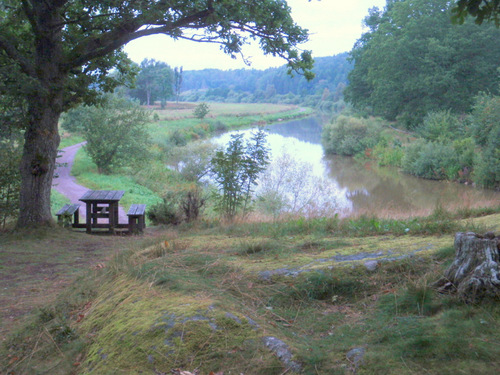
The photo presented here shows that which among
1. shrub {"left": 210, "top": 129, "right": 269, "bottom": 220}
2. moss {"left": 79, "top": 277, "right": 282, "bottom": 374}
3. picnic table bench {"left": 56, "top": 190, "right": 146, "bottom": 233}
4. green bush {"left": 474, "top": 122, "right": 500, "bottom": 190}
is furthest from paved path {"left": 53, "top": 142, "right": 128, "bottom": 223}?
green bush {"left": 474, "top": 122, "right": 500, "bottom": 190}

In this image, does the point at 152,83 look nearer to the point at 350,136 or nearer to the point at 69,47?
the point at 350,136

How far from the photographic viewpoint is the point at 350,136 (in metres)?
46.0

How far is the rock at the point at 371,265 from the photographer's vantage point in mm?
4316

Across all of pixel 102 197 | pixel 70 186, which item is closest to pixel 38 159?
pixel 102 197

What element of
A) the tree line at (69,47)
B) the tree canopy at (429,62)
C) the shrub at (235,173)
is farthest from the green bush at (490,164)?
the tree line at (69,47)

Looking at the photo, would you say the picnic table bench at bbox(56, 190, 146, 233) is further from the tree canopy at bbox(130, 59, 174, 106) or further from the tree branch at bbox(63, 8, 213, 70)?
the tree canopy at bbox(130, 59, 174, 106)

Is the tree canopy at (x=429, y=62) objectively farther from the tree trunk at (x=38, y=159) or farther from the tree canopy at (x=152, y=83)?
the tree canopy at (x=152, y=83)

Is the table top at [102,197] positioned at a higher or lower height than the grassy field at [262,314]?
lower

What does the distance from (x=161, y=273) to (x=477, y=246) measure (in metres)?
2.90

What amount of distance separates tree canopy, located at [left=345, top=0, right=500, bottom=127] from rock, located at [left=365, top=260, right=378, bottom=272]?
3903 cm

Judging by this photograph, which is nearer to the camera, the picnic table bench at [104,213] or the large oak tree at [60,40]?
the large oak tree at [60,40]

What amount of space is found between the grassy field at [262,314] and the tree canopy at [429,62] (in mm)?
38238

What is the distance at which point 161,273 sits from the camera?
453cm

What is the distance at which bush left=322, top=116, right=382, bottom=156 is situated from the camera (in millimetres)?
45656
